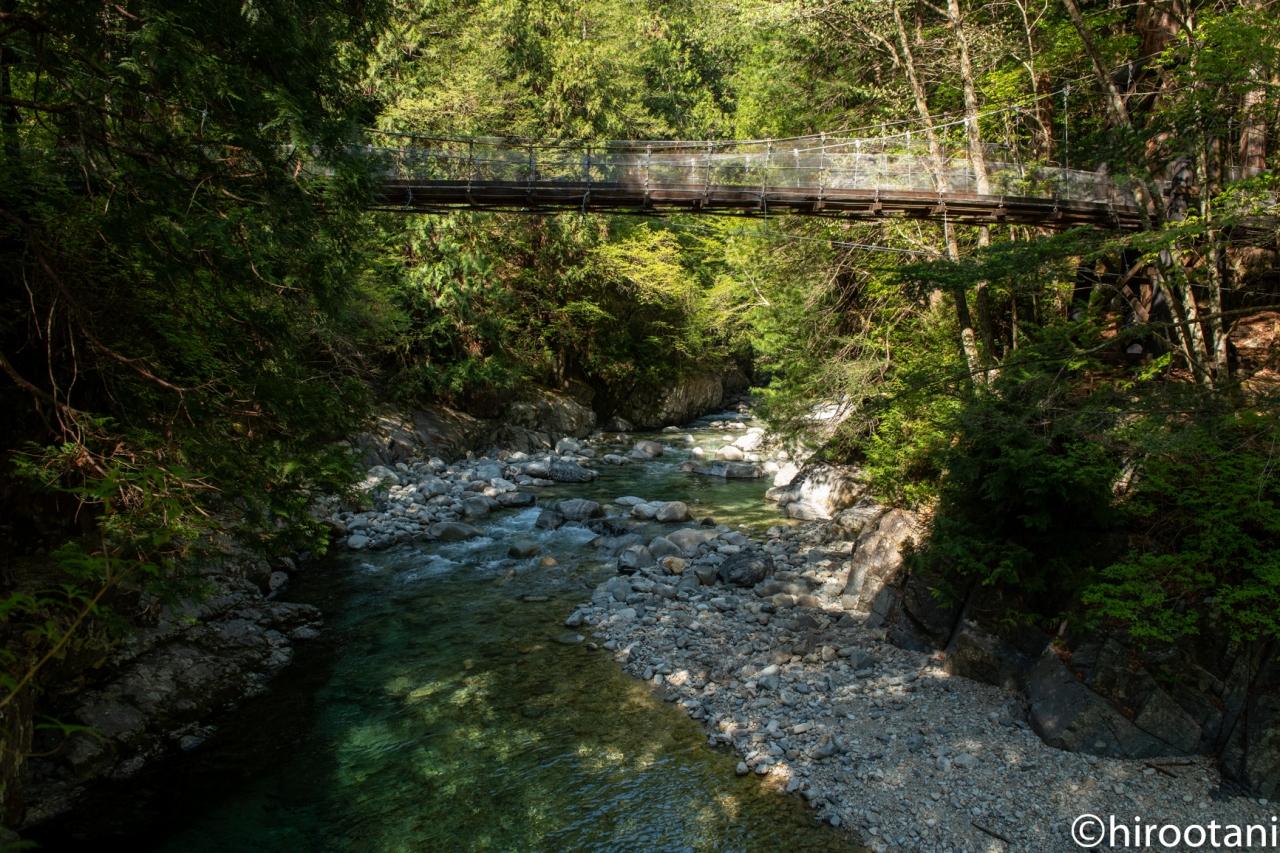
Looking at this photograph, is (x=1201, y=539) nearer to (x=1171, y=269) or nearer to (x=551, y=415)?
(x=1171, y=269)

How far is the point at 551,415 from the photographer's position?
1767 centimetres

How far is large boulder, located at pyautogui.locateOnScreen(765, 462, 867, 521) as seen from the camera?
1134 cm

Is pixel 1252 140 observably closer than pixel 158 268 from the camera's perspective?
No

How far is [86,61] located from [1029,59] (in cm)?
945

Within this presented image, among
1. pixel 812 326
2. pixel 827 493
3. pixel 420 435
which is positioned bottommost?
pixel 827 493

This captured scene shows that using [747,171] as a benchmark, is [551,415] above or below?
below

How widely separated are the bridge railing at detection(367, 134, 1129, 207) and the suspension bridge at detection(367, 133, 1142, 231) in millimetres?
12

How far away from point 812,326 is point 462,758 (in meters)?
7.72

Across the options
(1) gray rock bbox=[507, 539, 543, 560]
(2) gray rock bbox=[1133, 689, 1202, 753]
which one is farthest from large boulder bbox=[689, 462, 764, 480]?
(2) gray rock bbox=[1133, 689, 1202, 753]

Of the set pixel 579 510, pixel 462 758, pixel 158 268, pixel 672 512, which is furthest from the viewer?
pixel 579 510

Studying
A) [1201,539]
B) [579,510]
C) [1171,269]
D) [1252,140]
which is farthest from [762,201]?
[1201,539]

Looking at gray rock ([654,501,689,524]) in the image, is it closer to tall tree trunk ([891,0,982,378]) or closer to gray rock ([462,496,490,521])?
gray rock ([462,496,490,521])

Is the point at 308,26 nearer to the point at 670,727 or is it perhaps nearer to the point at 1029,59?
the point at 670,727

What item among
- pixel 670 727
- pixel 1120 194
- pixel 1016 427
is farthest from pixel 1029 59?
pixel 670 727
